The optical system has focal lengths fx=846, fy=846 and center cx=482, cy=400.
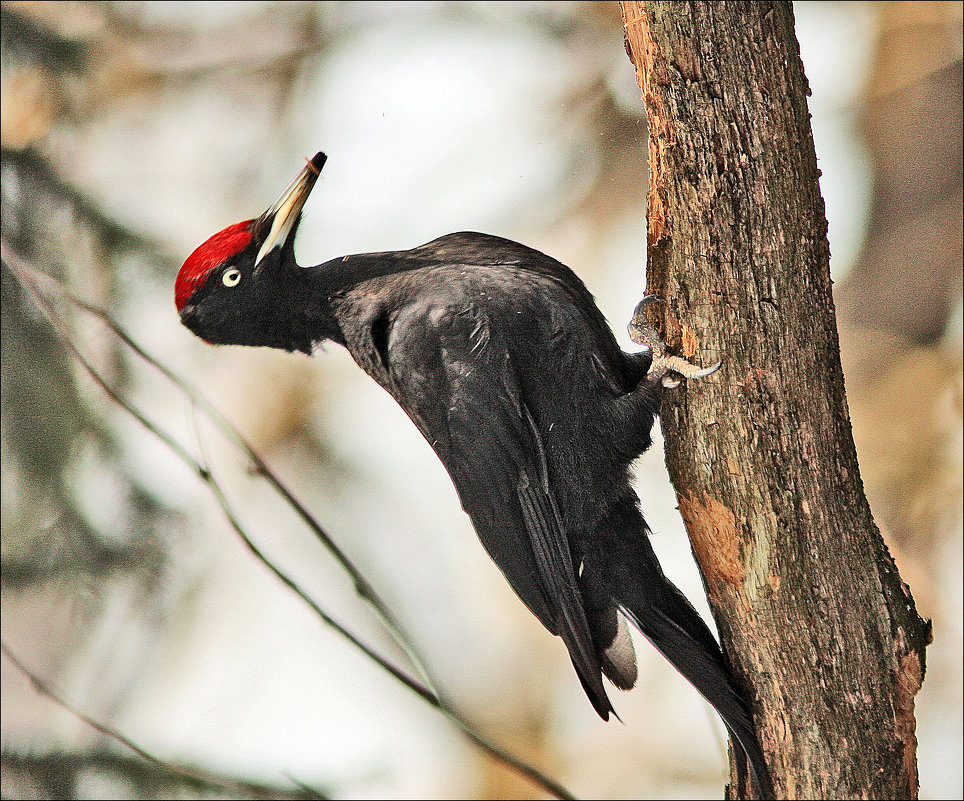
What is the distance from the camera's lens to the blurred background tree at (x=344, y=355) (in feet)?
8.56

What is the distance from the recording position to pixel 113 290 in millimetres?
2600

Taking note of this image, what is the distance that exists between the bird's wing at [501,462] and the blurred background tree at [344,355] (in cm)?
109

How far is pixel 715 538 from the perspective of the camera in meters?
1.40

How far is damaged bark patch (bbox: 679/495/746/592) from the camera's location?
1.36 meters

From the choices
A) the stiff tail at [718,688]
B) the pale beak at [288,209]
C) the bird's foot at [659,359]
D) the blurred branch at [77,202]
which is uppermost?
the blurred branch at [77,202]

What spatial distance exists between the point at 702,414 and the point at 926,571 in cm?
189

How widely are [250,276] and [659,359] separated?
868 millimetres

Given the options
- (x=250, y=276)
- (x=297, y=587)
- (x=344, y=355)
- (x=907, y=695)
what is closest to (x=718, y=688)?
(x=907, y=695)

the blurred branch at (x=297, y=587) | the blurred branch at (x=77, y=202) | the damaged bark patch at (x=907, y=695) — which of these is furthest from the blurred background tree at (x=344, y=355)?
the damaged bark patch at (x=907, y=695)

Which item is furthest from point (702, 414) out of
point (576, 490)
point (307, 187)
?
point (307, 187)

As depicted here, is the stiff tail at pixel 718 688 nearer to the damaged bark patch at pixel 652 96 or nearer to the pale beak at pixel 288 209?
the damaged bark patch at pixel 652 96

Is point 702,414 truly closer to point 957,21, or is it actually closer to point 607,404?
point 607,404

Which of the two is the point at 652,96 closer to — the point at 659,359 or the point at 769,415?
the point at 659,359

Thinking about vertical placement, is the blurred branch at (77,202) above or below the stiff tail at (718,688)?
above
